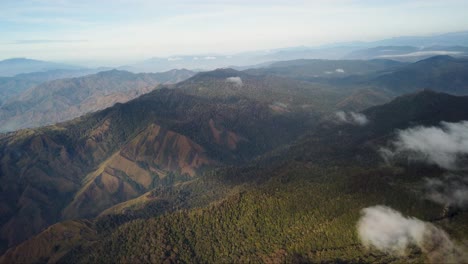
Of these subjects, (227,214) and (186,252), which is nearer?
(186,252)

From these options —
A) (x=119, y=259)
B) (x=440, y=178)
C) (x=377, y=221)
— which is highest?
(x=440, y=178)

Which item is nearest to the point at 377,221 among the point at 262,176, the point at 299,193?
the point at 299,193

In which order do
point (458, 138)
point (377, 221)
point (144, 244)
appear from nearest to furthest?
point (377, 221), point (144, 244), point (458, 138)

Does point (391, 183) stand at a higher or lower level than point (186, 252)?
higher

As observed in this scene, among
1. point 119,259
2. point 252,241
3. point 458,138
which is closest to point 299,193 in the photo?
point 252,241

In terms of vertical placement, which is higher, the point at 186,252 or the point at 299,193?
the point at 299,193

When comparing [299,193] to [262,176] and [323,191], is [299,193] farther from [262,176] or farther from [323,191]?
[262,176]

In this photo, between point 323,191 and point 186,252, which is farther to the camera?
point 323,191

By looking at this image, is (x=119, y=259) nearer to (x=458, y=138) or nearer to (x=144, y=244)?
(x=144, y=244)

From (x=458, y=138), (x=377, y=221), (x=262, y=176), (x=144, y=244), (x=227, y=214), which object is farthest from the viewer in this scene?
(x=262, y=176)
